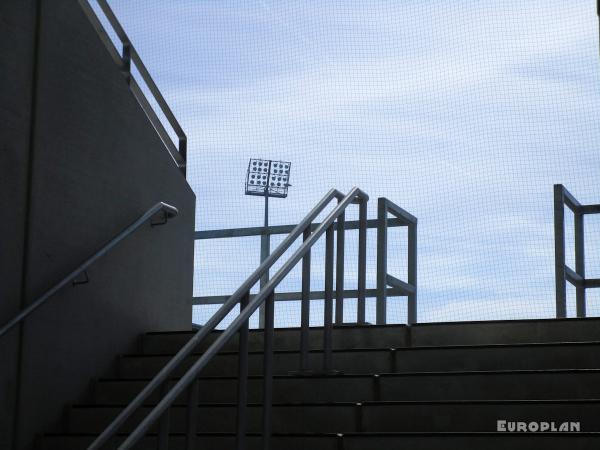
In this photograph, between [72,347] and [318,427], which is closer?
[318,427]

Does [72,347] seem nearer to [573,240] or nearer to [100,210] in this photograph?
[100,210]

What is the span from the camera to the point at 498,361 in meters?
3.97

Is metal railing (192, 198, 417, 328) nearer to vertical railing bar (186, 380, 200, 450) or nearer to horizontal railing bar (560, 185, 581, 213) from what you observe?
horizontal railing bar (560, 185, 581, 213)

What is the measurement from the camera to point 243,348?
3.39 m

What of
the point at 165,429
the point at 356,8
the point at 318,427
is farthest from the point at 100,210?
the point at 356,8

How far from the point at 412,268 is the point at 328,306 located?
2817 millimetres

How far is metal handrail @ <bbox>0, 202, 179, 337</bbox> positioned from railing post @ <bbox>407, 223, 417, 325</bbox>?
198 cm

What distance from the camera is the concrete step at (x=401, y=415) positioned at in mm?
3488

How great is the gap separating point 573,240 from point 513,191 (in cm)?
377

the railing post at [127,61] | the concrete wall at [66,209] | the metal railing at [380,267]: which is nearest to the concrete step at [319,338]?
the metal railing at [380,267]

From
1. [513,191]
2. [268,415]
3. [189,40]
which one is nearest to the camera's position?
[268,415]

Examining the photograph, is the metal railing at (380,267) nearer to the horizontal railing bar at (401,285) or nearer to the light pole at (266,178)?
the horizontal railing bar at (401,285)

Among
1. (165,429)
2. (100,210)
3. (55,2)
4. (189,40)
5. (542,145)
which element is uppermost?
(189,40)

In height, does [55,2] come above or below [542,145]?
below
